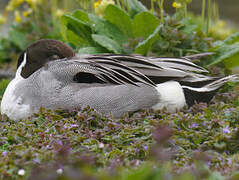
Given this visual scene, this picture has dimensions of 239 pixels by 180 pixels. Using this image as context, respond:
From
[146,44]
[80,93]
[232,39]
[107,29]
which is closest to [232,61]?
[232,39]

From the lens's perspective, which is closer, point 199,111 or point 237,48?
point 199,111

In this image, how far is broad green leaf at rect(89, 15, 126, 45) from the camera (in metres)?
5.48

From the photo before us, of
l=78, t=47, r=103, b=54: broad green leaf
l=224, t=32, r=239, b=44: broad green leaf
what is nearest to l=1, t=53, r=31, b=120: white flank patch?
l=78, t=47, r=103, b=54: broad green leaf

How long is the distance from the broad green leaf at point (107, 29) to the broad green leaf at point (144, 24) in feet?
0.70

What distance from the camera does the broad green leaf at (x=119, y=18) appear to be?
17.4ft

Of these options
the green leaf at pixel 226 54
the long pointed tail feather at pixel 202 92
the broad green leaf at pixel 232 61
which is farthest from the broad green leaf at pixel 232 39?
the long pointed tail feather at pixel 202 92

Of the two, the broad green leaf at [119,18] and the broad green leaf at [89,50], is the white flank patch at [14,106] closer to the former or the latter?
the broad green leaf at [89,50]

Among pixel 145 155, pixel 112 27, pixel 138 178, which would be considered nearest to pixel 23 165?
pixel 145 155

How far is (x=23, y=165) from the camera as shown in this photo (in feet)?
9.29

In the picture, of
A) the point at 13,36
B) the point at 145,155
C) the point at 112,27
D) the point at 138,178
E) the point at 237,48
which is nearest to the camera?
the point at 138,178

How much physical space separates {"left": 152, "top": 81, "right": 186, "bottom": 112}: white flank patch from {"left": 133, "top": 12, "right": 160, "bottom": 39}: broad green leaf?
118 centimetres

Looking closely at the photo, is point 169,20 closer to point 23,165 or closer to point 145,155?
point 145,155

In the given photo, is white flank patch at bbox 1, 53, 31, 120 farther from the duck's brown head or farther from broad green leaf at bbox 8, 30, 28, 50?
broad green leaf at bbox 8, 30, 28, 50

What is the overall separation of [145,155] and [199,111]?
4.00 ft
